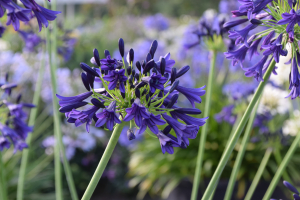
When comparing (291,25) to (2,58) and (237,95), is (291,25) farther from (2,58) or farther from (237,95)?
(2,58)

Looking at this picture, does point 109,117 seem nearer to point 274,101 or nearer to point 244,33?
point 244,33

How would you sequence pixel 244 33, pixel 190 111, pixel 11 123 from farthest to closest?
pixel 11 123 → pixel 244 33 → pixel 190 111

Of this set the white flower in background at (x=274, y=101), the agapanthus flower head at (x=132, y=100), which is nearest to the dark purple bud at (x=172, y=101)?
the agapanthus flower head at (x=132, y=100)

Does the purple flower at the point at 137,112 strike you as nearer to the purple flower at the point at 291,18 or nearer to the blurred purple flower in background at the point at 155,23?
the purple flower at the point at 291,18

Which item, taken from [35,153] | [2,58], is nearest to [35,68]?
[2,58]

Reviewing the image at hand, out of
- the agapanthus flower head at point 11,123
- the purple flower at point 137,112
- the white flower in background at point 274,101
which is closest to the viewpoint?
the purple flower at point 137,112

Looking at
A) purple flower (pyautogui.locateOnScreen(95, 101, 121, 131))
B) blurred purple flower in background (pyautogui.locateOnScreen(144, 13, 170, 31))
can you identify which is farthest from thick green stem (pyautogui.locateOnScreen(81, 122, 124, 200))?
blurred purple flower in background (pyautogui.locateOnScreen(144, 13, 170, 31))

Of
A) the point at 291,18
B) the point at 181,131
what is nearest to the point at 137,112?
the point at 181,131

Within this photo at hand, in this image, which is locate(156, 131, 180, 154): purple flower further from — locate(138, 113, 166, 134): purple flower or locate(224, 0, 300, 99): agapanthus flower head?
locate(224, 0, 300, 99): agapanthus flower head
